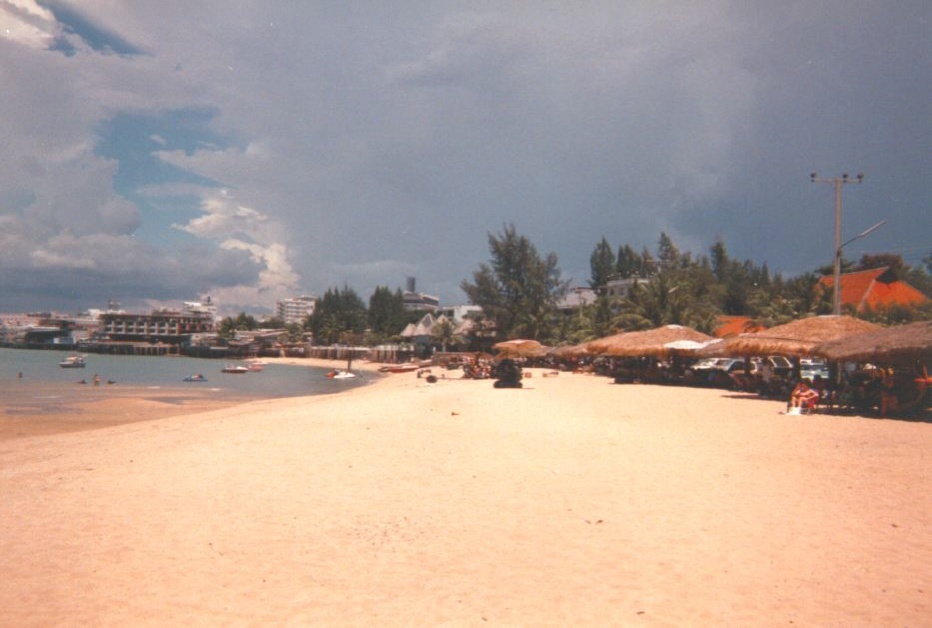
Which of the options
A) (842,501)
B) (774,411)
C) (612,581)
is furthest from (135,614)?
(774,411)

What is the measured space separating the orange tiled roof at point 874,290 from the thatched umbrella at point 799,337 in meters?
22.0

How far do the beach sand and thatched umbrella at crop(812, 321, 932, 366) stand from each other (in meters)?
3.44

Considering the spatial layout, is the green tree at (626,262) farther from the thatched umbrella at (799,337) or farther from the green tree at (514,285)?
the thatched umbrella at (799,337)

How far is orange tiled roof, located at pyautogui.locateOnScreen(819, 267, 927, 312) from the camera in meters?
39.9

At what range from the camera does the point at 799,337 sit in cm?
1873

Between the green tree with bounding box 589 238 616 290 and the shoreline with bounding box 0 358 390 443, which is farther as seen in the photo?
the green tree with bounding box 589 238 616 290

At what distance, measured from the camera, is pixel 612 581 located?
5.00 m

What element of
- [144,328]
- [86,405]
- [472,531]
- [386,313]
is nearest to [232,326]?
[144,328]

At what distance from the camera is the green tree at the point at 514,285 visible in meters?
60.5

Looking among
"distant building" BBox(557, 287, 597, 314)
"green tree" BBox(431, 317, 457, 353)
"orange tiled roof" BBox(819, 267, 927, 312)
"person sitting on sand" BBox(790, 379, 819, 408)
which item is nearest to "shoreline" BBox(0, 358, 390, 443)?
"person sitting on sand" BBox(790, 379, 819, 408)

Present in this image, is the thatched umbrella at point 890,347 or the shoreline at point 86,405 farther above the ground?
the thatched umbrella at point 890,347

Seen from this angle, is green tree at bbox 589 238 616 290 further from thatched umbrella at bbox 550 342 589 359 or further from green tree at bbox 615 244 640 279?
thatched umbrella at bbox 550 342 589 359

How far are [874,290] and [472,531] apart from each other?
42988 mm

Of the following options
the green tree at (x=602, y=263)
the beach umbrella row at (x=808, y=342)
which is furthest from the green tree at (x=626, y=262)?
the beach umbrella row at (x=808, y=342)
